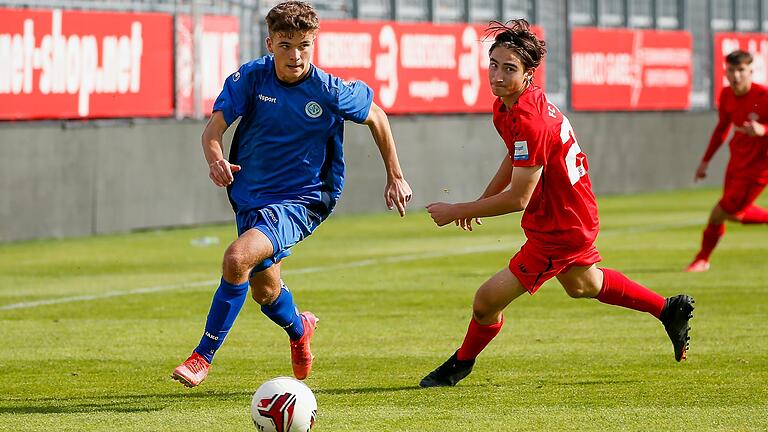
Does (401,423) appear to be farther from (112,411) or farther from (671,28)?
(671,28)

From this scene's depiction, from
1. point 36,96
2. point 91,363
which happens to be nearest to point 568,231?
point 91,363

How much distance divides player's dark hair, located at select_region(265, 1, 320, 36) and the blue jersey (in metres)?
0.37

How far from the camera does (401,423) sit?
723cm

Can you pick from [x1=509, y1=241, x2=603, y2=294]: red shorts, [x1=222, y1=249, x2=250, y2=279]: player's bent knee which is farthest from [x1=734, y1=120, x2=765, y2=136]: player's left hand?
[x1=222, y1=249, x2=250, y2=279]: player's bent knee

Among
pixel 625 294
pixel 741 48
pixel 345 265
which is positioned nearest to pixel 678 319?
pixel 625 294

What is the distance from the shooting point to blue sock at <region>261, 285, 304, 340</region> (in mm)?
8375

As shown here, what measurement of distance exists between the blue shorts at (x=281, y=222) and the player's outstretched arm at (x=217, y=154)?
0.33 metres

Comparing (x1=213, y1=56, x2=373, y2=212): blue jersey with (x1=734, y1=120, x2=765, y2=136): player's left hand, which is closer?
(x1=213, y1=56, x2=373, y2=212): blue jersey

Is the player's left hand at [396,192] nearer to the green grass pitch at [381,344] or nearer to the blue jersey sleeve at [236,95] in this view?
the blue jersey sleeve at [236,95]

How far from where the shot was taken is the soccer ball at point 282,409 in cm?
677

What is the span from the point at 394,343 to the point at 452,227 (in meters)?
10.7

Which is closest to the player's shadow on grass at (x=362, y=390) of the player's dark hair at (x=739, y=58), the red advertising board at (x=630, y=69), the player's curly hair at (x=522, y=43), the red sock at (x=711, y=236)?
the player's curly hair at (x=522, y=43)

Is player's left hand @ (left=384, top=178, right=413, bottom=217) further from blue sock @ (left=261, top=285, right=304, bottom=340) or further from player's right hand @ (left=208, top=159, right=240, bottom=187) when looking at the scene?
player's right hand @ (left=208, top=159, right=240, bottom=187)

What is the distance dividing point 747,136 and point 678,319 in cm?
708
